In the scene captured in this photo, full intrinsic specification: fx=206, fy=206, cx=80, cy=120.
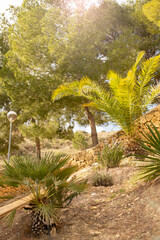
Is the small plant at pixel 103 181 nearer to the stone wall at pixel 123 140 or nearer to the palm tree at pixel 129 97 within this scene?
the stone wall at pixel 123 140

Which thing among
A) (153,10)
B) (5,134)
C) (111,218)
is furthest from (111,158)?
(5,134)

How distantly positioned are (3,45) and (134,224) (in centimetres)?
1643

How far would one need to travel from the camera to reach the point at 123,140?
8.29 metres

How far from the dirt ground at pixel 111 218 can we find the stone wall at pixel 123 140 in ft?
9.70

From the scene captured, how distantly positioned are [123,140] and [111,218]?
213 inches

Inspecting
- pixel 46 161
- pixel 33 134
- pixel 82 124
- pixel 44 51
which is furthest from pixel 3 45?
pixel 46 161

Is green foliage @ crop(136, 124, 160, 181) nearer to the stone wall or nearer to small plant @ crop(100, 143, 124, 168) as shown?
small plant @ crop(100, 143, 124, 168)

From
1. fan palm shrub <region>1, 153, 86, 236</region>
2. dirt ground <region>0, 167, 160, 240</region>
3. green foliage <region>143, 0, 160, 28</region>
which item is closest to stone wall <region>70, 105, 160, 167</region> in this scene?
dirt ground <region>0, 167, 160, 240</region>

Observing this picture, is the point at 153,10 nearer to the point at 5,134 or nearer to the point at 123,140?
the point at 123,140

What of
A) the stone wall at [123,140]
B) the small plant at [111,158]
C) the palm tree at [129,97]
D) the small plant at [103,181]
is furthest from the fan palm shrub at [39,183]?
the palm tree at [129,97]

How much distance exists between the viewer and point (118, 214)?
315cm

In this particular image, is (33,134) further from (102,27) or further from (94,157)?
(102,27)

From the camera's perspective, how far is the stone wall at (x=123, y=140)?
7465 millimetres

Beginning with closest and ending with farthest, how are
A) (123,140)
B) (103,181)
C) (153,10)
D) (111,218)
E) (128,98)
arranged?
1. (111,218)
2. (103,181)
3. (128,98)
4. (123,140)
5. (153,10)
